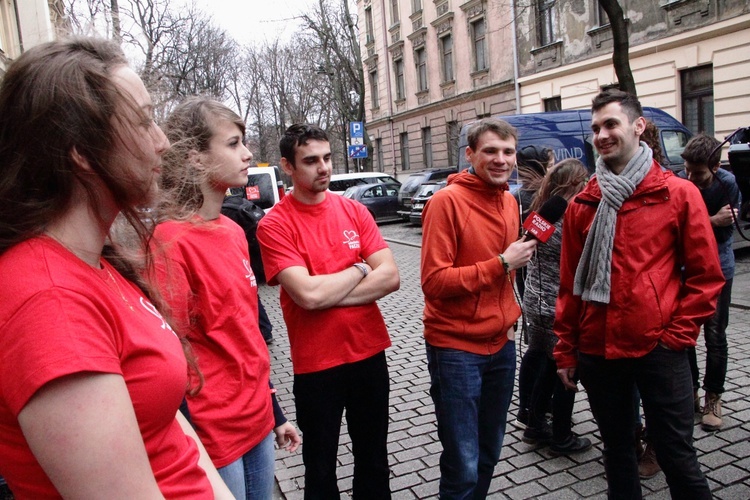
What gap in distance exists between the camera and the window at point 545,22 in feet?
68.9

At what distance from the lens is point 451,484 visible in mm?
2795

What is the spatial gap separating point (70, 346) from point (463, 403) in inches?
83.8

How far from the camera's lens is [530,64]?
22.8 meters

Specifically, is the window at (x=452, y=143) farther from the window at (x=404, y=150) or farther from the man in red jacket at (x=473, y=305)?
the man in red jacket at (x=473, y=305)

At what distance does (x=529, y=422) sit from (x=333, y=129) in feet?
134

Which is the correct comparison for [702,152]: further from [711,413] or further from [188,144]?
[188,144]

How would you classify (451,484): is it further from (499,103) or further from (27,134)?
(499,103)

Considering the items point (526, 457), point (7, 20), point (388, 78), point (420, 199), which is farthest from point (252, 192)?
point (388, 78)

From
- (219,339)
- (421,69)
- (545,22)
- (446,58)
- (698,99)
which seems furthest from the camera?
(421,69)

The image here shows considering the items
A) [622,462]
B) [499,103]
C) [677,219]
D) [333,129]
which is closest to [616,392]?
[622,462]

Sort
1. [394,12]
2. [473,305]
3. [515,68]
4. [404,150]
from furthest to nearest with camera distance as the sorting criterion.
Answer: [404,150] < [394,12] < [515,68] < [473,305]

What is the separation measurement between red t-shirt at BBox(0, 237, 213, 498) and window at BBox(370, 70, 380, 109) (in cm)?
3615

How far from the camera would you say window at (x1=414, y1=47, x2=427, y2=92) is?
30734 millimetres

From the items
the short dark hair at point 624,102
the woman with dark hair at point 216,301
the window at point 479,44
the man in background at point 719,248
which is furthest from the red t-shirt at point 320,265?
the window at point 479,44
